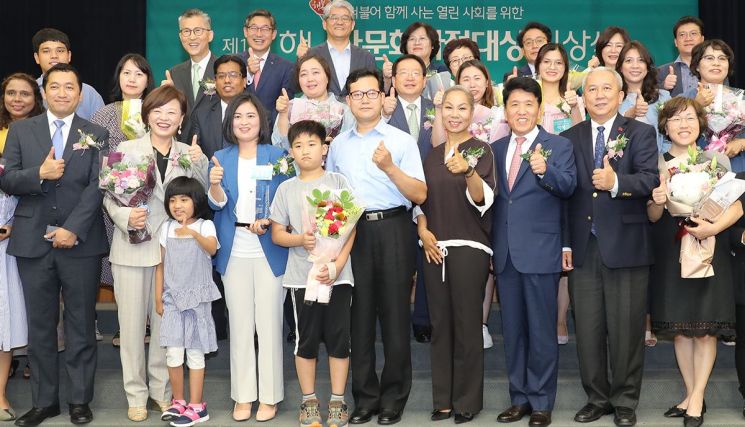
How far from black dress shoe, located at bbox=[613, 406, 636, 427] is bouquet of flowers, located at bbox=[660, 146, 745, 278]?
0.72m

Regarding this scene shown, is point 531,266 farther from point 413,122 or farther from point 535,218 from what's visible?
point 413,122

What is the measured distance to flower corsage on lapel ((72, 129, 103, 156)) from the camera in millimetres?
4848

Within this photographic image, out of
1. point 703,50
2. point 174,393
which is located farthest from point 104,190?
point 703,50

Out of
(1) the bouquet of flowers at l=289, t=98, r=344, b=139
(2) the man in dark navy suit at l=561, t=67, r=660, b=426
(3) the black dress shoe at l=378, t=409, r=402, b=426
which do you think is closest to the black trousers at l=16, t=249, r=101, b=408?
(1) the bouquet of flowers at l=289, t=98, r=344, b=139

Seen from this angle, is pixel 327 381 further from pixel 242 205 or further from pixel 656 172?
pixel 656 172

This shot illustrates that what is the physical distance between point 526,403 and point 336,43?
253 centimetres

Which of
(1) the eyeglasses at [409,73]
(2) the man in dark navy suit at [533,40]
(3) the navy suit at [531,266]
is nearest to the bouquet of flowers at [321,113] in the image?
(1) the eyeglasses at [409,73]

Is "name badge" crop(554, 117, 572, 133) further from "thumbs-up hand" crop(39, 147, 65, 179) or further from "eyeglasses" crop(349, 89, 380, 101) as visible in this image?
"thumbs-up hand" crop(39, 147, 65, 179)

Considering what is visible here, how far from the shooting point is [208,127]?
17.6 ft

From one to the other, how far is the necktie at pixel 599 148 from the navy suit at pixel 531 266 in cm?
14

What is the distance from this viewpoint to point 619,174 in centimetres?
464

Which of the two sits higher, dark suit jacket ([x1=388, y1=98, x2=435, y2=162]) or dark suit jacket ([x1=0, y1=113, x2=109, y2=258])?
dark suit jacket ([x1=388, y1=98, x2=435, y2=162])

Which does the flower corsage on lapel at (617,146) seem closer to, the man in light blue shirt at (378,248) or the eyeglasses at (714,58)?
the man in light blue shirt at (378,248)

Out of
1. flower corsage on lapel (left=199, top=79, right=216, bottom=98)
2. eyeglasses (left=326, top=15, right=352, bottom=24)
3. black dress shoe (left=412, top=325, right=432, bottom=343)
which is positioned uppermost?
eyeglasses (left=326, top=15, right=352, bottom=24)
